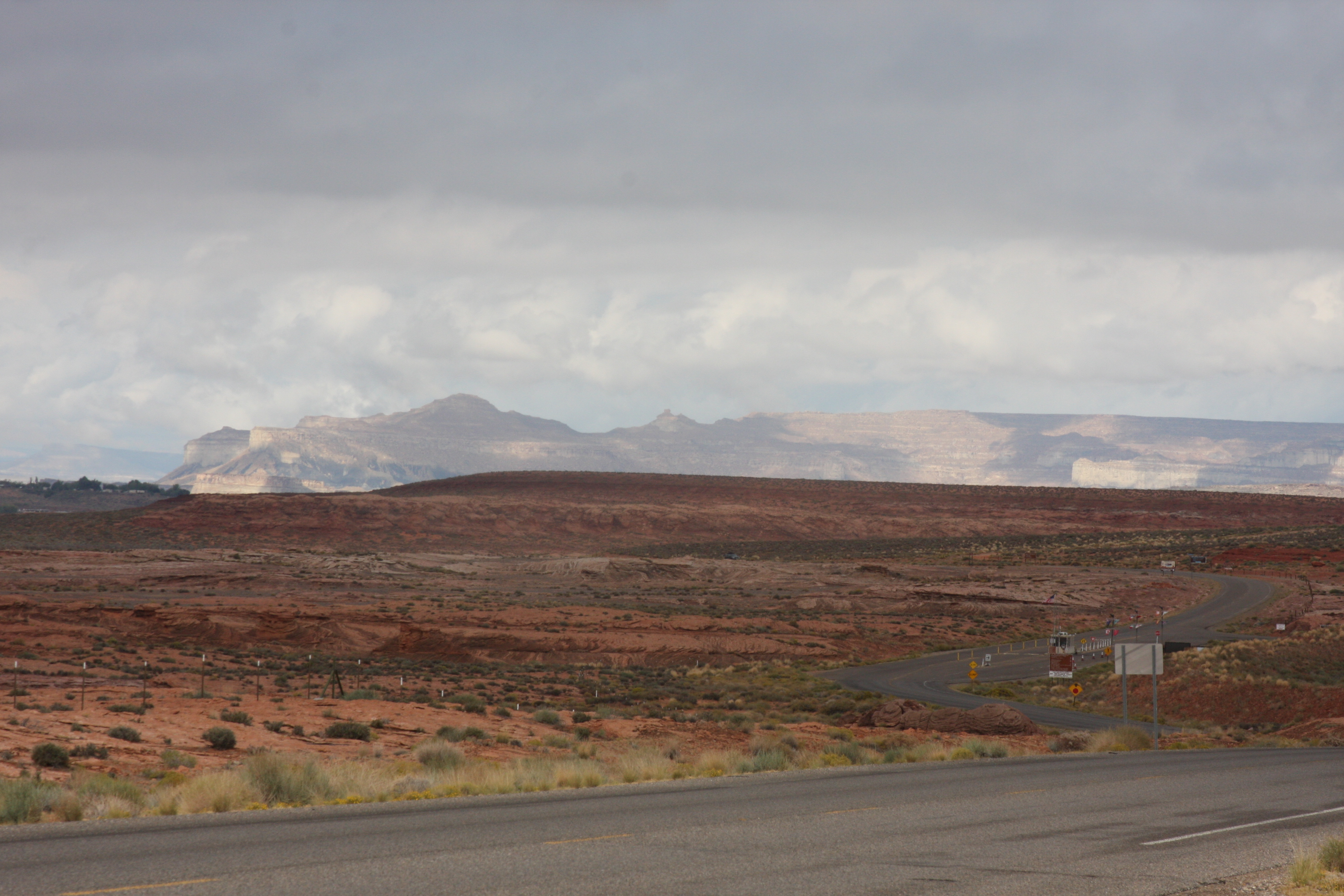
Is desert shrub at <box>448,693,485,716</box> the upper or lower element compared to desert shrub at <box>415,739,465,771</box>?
lower

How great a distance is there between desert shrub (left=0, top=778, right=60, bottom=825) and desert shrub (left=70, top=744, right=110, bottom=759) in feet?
20.4

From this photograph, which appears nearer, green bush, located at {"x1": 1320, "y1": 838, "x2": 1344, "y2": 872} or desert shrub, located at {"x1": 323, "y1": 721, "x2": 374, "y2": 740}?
green bush, located at {"x1": 1320, "y1": 838, "x2": 1344, "y2": 872}

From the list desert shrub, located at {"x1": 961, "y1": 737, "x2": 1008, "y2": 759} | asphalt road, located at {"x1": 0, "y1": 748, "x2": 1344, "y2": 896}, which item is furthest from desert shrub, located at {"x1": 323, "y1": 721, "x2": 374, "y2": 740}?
desert shrub, located at {"x1": 961, "y1": 737, "x2": 1008, "y2": 759}

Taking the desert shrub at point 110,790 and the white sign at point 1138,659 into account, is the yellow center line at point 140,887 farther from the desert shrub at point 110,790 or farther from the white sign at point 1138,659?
the white sign at point 1138,659

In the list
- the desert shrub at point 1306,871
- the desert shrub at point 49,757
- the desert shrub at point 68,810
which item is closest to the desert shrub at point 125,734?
the desert shrub at point 49,757

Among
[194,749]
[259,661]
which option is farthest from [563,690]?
[194,749]

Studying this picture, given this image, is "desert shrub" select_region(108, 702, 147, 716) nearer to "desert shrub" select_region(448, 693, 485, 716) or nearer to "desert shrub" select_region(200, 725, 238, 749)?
"desert shrub" select_region(200, 725, 238, 749)

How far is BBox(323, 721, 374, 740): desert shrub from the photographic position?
2489 centimetres

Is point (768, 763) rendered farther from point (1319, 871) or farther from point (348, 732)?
point (1319, 871)

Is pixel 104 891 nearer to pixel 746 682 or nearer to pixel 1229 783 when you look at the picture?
pixel 1229 783

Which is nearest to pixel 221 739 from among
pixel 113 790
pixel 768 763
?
pixel 113 790

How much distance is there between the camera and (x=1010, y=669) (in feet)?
161

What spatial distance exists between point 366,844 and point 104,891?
117 inches

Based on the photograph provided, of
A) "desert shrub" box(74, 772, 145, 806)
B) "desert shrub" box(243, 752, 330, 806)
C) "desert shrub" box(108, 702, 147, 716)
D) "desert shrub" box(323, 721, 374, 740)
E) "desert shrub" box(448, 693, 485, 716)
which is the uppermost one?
"desert shrub" box(74, 772, 145, 806)
